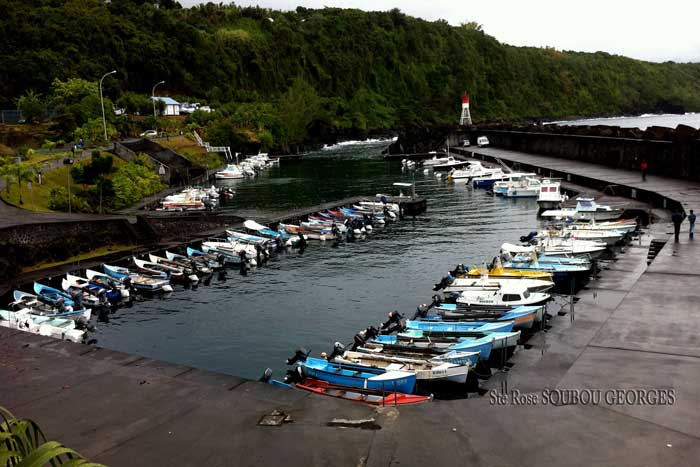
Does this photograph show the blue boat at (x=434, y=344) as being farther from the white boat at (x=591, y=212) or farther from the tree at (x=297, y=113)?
the tree at (x=297, y=113)

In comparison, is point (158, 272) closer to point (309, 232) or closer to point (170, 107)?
point (309, 232)

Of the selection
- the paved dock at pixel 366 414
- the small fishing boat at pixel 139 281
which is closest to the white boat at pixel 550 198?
the paved dock at pixel 366 414

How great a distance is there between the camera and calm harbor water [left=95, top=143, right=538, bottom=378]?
26.4m

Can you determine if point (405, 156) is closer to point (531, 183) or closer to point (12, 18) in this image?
point (531, 183)

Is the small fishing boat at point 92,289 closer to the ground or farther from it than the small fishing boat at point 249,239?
closer to the ground

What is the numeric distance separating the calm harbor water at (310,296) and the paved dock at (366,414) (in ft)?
24.4

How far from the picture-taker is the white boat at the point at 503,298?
2656 centimetres

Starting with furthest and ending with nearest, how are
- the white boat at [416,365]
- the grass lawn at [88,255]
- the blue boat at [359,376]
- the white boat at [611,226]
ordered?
the white boat at [611,226]
the grass lawn at [88,255]
the white boat at [416,365]
the blue boat at [359,376]

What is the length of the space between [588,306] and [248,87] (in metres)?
174

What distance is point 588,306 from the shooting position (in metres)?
25.0

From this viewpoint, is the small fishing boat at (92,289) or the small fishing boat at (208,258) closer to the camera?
the small fishing boat at (92,289)

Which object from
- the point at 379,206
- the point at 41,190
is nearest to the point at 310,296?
the point at 379,206

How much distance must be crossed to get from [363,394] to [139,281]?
20.4 meters

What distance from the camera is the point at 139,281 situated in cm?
3444
